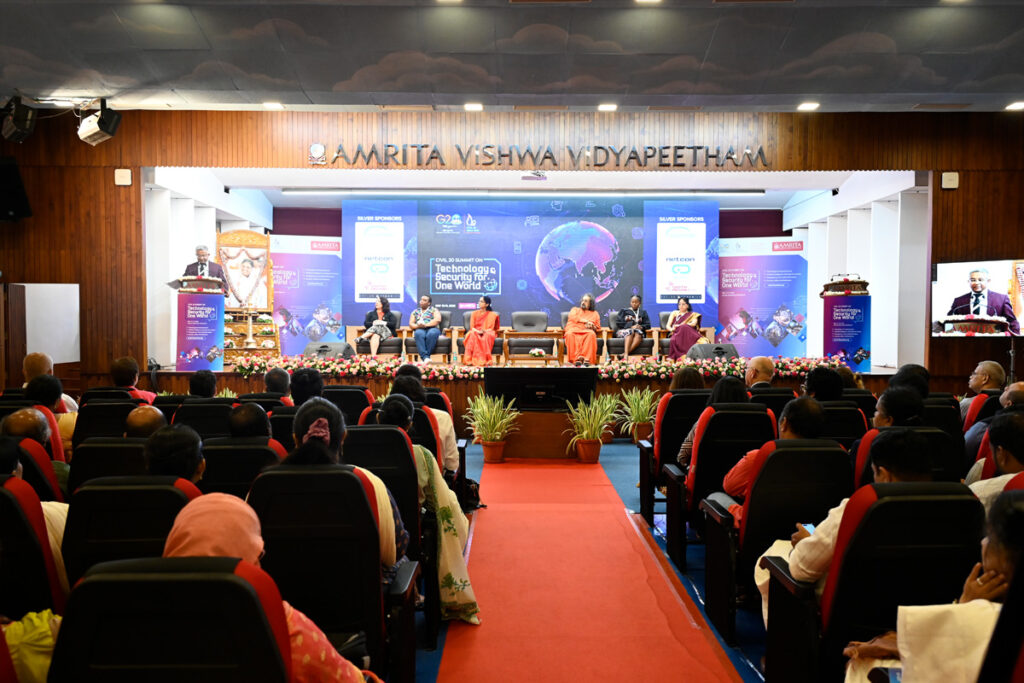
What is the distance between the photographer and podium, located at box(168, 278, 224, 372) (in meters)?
8.77

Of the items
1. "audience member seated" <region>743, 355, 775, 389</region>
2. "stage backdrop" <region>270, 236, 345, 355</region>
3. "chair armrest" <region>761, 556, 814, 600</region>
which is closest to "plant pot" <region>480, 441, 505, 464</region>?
"audience member seated" <region>743, 355, 775, 389</region>

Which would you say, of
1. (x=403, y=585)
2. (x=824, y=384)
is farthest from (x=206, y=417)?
(x=824, y=384)

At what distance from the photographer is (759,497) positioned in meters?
2.69

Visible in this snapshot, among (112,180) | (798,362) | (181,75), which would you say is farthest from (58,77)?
(798,362)

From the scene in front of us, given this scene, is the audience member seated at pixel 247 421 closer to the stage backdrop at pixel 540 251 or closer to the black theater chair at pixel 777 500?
Answer: the black theater chair at pixel 777 500

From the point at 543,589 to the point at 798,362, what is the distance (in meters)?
6.32

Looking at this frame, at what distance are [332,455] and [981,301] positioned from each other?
9598 millimetres

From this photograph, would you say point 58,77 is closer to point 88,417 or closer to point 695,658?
point 88,417

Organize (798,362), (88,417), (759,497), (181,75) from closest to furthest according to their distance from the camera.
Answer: (759,497) → (88,417) → (181,75) → (798,362)

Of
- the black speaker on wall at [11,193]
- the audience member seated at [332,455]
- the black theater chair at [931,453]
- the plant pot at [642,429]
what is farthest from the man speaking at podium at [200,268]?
the black theater chair at [931,453]

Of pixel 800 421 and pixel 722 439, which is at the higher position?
pixel 800 421

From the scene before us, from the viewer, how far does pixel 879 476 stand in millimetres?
2127

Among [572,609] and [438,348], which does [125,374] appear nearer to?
[572,609]

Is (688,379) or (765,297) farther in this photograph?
(765,297)
